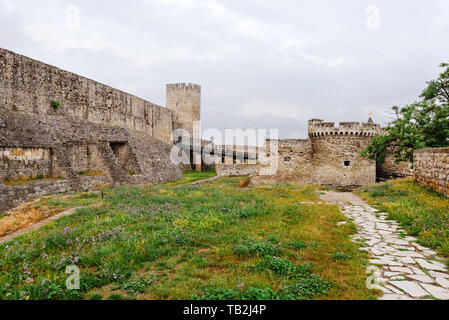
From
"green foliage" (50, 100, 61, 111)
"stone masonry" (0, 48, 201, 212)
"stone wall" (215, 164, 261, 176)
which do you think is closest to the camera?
"stone masonry" (0, 48, 201, 212)

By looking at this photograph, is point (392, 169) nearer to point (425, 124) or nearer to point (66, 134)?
point (425, 124)

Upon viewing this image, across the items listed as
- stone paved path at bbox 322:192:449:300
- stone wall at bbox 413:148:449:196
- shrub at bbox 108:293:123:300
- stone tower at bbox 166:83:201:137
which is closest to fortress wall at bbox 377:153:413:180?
stone wall at bbox 413:148:449:196

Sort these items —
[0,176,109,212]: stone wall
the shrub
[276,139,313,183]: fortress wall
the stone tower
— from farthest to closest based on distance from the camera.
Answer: the stone tower, [276,139,313,183]: fortress wall, [0,176,109,212]: stone wall, the shrub

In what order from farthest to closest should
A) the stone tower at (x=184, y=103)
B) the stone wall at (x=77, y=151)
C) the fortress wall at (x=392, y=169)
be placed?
1. the stone tower at (x=184, y=103)
2. the fortress wall at (x=392, y=169)
3. the stone wall at (x=77, y=151)

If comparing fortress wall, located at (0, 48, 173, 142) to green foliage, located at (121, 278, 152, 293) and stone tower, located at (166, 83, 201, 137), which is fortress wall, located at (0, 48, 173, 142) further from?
green foliage, located at (121, 278, 152, 293)

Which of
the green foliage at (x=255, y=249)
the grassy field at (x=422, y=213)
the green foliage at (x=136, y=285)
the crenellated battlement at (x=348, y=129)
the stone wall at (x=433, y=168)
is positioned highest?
the crenellated battlement at (x=348, y=129)

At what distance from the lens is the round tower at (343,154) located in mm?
22641

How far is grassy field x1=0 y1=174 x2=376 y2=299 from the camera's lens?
337 centimetres

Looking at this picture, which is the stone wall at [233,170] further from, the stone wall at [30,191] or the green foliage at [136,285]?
the green foliage at [136,285]

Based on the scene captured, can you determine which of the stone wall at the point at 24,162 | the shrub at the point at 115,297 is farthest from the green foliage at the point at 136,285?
the stone wall at the point at 24,162

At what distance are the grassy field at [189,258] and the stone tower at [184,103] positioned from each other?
30.5m

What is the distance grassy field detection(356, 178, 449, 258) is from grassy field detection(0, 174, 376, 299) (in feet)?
4.60
